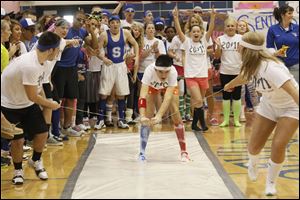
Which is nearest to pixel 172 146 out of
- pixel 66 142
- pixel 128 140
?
pixel 128 140

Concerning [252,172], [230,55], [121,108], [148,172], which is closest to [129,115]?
[121,108]

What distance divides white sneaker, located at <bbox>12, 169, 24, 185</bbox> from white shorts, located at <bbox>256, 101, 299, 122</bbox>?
1.69m

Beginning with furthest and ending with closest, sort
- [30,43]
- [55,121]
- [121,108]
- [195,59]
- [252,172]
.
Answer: [121,108] < [195,59] < [55,121] < [30,43] < [252,172]

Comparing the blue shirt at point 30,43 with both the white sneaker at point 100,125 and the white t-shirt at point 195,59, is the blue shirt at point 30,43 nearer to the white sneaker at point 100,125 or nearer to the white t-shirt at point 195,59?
the white sneaker at point 100,125

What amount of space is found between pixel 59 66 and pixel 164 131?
4.25 ft

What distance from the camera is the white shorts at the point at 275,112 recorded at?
311 cm

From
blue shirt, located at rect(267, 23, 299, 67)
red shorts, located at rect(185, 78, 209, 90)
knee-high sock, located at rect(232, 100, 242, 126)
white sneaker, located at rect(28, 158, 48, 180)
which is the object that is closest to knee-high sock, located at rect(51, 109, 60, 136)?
white sneaker, located at rect(28, 158, 48, 180)

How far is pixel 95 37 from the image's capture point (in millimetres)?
5730

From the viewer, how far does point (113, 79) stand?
19.7 ft

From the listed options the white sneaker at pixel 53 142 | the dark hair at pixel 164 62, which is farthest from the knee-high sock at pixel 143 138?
the white sneaker at pixel 53 142

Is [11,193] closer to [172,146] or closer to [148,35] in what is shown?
[172,146]

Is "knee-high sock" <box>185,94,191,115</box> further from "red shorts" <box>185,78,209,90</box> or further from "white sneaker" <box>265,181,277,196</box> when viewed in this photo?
"white sneaker" <box>265,181,277,196</box>

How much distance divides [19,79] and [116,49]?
2539 millimetres

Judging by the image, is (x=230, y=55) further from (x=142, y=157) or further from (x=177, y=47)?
(x=142, y=157)
